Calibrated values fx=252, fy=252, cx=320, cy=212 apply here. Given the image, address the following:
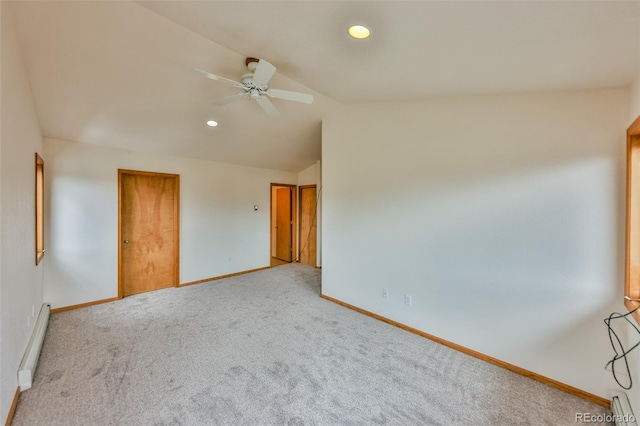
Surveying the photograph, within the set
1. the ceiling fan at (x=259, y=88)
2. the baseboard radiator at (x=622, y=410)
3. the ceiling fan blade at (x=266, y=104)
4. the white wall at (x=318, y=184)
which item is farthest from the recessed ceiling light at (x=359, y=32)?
the white wall at (x=318, y=184)

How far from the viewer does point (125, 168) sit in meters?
3.91

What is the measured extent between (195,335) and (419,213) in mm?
2867

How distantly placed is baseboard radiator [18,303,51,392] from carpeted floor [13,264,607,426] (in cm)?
7

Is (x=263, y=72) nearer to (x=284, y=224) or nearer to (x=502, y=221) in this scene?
(x=502, y=221)

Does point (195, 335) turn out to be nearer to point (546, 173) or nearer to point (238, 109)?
point (238, 109)

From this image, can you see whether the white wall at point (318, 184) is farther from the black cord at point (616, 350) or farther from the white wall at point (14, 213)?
the black cord at point (616, 350)

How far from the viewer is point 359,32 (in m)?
1.71

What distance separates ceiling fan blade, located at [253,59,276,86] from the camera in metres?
1.94

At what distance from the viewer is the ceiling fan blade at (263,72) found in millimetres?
1939

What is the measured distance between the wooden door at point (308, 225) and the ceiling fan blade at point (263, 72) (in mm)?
3879

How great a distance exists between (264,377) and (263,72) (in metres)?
2.54

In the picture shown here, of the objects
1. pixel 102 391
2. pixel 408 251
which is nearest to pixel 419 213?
pixel 408 251

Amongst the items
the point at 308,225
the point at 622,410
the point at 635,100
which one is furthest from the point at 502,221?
the point at 308,225

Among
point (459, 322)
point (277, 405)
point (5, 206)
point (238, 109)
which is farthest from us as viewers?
point (238, 109)
